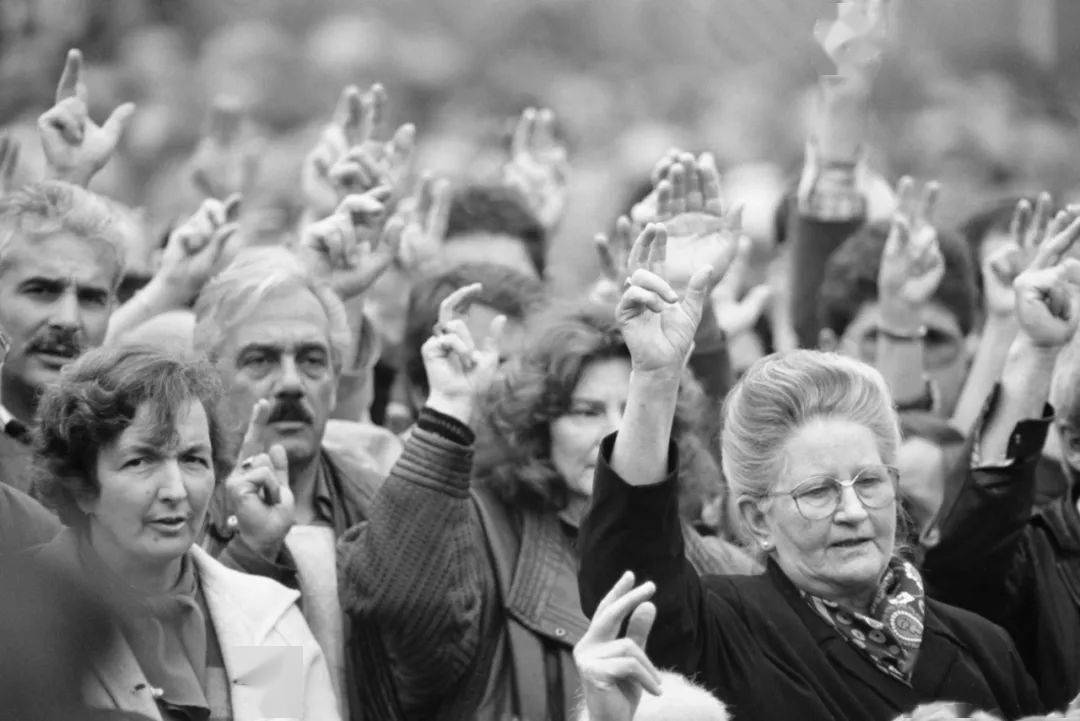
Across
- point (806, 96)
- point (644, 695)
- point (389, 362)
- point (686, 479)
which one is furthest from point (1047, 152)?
point (644, 695)

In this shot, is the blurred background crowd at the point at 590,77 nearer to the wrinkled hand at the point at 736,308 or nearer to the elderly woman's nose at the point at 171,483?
the wrinkled hand at the point at 736,308

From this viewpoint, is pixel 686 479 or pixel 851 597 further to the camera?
pixel 686 479

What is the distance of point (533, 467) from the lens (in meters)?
4.51

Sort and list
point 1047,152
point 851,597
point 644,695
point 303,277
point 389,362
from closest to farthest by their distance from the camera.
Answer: point 644,695, point 851,597, point 303,277, point 389,362, point 1047,152

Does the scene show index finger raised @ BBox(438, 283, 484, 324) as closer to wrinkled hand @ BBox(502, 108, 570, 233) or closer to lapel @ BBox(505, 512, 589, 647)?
lapel @ BBox(505, 512, 589, 647)

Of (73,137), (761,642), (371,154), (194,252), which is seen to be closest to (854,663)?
(761,642)

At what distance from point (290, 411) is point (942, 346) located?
7.73ft

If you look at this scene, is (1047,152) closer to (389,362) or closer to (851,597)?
(389,362)

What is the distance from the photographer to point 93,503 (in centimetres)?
375

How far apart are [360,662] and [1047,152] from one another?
9122 mm

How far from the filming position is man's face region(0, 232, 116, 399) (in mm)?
4535

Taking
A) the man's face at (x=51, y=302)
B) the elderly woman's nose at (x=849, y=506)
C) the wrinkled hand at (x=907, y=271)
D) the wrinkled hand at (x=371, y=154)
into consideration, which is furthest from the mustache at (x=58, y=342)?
the wrinkled hand at (x=907, y=271)

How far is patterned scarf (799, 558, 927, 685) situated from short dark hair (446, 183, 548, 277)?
2.87 metres

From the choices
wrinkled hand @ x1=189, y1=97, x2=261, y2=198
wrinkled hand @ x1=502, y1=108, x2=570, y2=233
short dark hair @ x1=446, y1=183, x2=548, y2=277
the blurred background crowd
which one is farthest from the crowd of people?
the blurred background crowd
